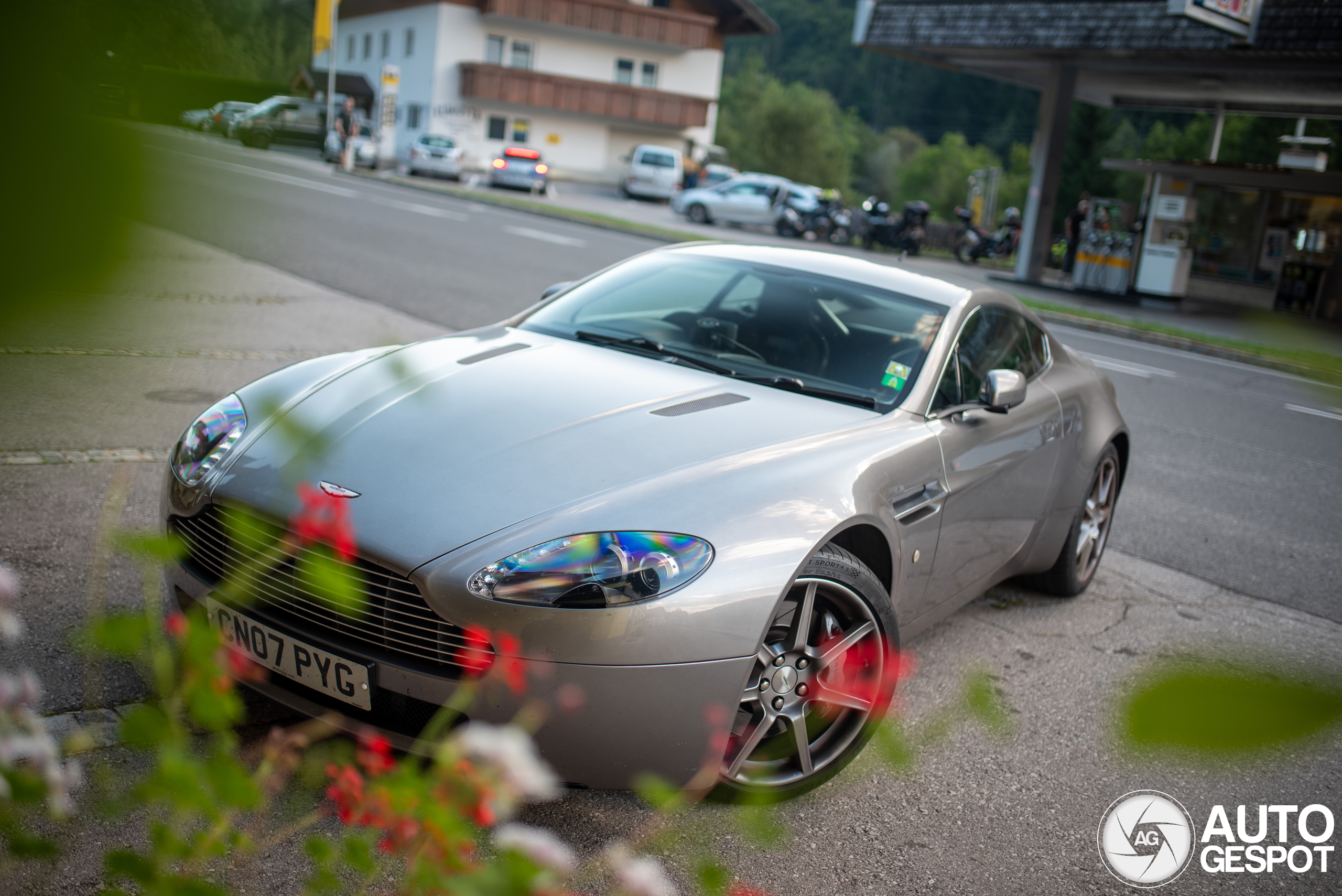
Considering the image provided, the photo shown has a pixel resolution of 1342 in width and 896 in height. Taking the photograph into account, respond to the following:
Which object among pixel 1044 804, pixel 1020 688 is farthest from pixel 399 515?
pixel 1020 688

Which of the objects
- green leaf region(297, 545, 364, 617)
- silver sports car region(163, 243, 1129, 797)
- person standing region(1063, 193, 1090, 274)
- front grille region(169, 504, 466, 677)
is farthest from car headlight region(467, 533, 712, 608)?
person standing region(1063, 193, 1090, 274)

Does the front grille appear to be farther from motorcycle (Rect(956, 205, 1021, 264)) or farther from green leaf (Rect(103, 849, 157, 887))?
motorcycle (Rect(956, 205, 1021, 264))

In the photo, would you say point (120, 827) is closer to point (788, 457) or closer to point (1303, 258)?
point (788, 457)

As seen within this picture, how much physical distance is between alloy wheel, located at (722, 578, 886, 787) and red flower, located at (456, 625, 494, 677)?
0.62m

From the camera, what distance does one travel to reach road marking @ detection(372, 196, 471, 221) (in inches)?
787

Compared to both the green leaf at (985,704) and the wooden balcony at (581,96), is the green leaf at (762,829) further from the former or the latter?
the wooden balcony at (581,96)

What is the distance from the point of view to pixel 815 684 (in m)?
2.88

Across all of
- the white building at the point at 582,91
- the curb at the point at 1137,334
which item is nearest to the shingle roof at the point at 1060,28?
the curb at the point at 1137,334

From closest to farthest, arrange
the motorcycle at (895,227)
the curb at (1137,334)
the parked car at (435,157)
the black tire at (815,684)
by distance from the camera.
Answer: the black tire at (815,684)
the curb at (1137,334)
the motorcycle at (895,227)
the parked car at (435,157)

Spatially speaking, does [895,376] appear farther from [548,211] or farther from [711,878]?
[548,211]

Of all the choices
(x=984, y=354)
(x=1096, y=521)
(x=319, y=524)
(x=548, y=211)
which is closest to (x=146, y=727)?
(x=319, y=524)

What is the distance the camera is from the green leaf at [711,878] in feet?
2.80

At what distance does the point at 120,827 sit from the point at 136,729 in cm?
9

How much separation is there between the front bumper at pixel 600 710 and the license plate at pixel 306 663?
0.09 feet
